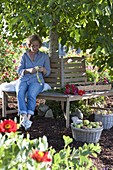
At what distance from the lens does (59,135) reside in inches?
171

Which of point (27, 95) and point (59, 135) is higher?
point (27, 95)

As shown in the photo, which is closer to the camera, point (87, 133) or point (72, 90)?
point (87, 133)

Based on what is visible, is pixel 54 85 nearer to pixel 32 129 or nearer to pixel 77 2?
pixel 32 129

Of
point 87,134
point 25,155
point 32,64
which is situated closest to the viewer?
point 25,155

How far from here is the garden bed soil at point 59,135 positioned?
355cm

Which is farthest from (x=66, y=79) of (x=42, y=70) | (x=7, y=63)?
(x=7, y=63)

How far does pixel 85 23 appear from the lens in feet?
14.9

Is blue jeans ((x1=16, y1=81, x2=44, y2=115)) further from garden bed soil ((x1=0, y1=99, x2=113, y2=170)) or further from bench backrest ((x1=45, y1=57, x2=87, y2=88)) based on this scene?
bench backrest ((x1=45, y1=57, x2=87, y2=88))

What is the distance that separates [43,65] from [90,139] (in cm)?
140

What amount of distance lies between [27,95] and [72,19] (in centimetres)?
109

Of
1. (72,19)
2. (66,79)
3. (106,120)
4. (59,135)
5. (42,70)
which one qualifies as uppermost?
(72,19)

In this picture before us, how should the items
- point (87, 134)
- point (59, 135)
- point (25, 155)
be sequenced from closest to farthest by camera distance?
point (25, 155)
point (87, 134)
point (59, 135)

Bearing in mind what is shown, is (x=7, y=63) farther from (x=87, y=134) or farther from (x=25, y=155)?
(x=25, y=155)

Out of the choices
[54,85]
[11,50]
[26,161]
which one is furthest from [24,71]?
[26,161]
